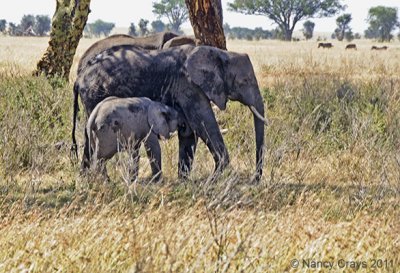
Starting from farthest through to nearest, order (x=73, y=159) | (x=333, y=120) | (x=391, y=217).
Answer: (x=333, y=120) → (x=73, y=159) → (x=391, y=217)

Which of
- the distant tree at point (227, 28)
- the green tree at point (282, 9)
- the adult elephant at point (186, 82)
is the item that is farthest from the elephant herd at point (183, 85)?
the distant tree at point (227, 28)

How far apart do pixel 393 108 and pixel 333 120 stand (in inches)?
35.8

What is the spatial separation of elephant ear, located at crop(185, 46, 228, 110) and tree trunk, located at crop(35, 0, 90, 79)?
604 cm

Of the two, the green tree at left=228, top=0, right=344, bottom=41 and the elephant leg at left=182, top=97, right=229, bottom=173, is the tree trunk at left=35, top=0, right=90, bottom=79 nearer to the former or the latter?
the elephant leg at left=182, top=97, right=229, bottom=173

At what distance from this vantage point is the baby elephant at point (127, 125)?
7418 mm

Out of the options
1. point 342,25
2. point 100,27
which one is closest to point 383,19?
point 342,25

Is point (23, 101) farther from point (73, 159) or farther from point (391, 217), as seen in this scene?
point (391, 217)

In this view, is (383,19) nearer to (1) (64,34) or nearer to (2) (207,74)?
(1) (64,34)

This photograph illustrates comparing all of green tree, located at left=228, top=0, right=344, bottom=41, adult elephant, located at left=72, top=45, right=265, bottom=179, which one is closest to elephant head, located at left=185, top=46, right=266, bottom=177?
adult elephant, located at left=72, top=45, right=265, bottom=179

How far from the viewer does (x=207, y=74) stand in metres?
8.05

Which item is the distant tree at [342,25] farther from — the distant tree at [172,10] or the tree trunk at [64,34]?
the tree trunk at [64,34]

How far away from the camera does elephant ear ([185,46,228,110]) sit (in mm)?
8039

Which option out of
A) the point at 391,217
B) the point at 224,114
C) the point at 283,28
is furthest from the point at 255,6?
the point at 391,217

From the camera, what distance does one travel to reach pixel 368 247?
5.02 m
